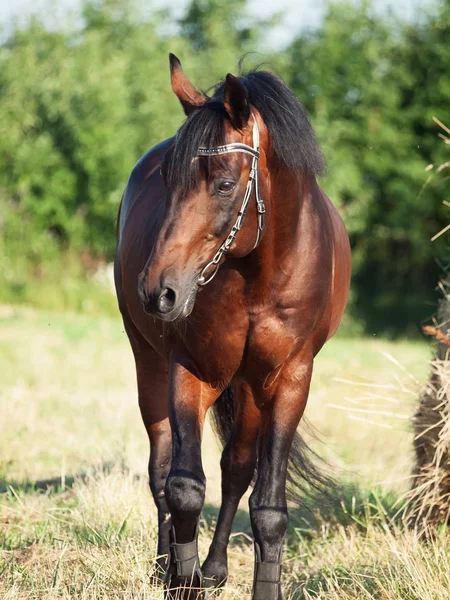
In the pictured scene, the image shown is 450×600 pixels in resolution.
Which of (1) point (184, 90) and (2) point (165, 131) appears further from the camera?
(2) point (165, 131)

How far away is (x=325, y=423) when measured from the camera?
10.6 meters

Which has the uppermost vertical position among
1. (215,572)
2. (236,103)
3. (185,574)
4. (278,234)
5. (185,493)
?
(236,103)

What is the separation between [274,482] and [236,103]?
1662mm

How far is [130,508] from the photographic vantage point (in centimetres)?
505

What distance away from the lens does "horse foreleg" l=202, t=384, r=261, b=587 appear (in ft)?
14.3

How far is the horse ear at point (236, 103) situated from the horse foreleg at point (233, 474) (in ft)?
4.53

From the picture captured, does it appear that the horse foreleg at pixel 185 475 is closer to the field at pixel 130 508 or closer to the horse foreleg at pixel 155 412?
the field at pixel 130 508

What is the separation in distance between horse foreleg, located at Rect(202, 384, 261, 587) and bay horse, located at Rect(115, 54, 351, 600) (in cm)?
1

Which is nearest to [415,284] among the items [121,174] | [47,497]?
[121,174]

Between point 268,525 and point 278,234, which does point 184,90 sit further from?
point 268,525

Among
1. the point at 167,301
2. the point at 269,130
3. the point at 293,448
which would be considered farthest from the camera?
the point at 293,448

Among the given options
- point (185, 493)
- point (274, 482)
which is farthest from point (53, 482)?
point (274, 482)

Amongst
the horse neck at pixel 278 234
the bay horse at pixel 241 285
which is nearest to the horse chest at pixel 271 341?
the bay horse at pixel 241 285

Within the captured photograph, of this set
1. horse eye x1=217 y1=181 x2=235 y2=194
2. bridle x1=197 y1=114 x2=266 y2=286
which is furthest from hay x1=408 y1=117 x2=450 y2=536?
horse eye x1=217 y1=181 x2=235 y2=194
